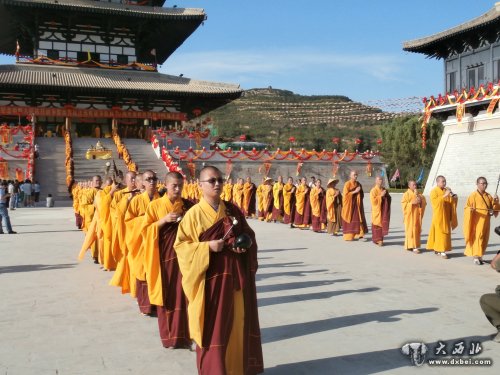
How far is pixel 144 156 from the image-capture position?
31328mm

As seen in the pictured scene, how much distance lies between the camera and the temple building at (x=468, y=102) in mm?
29156

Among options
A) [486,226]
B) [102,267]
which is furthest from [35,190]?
[486,226]

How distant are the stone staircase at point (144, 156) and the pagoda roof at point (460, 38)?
57.6 ft

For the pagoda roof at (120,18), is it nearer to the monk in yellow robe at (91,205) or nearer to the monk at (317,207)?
the monk at (317,207)

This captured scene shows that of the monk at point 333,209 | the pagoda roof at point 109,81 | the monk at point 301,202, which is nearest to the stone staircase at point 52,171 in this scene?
the pagoda roof at point 109,81

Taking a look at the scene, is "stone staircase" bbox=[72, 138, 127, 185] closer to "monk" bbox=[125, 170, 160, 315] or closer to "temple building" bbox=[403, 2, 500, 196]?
"temple building" bbox=[403, 2, 500, 196]

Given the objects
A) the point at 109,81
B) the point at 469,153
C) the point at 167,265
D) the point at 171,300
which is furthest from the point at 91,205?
the point at 109,81

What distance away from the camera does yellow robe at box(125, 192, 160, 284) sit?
18.8 ft

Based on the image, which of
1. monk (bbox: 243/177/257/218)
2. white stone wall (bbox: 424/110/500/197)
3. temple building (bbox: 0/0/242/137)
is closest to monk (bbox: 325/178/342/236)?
monk (bbox: 243/177/257/218)

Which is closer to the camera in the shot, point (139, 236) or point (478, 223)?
point (139, 236)

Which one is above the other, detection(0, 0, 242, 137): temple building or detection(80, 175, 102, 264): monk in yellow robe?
detection(0, 0, 242, 137): temple building

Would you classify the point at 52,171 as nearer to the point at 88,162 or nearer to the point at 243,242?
the point at 88,162

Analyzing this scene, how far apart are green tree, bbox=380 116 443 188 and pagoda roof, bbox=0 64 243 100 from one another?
49.8 feet

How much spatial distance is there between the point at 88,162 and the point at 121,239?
23366mm
